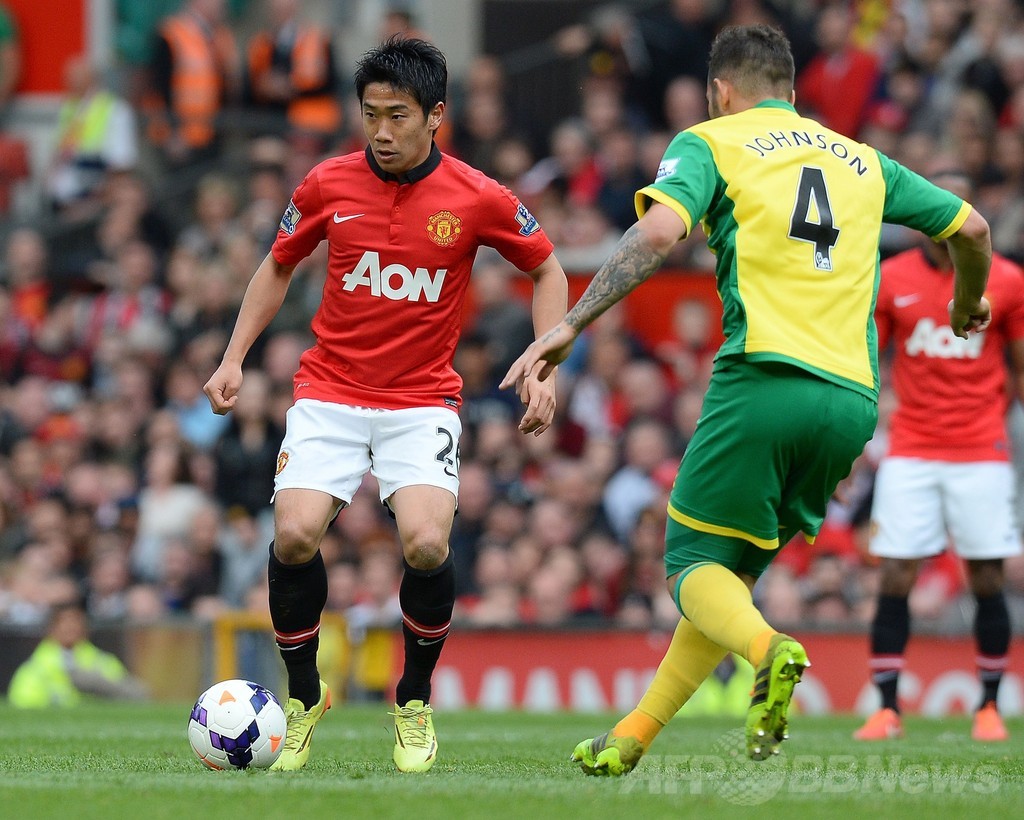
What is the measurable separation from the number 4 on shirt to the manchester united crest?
1.38m

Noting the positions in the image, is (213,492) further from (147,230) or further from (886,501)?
(886,501)

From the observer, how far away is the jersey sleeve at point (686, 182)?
5.53m

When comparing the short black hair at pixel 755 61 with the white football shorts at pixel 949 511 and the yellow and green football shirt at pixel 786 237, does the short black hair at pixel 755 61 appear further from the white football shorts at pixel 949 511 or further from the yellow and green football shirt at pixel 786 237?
the white football shorts at pixel 949 511

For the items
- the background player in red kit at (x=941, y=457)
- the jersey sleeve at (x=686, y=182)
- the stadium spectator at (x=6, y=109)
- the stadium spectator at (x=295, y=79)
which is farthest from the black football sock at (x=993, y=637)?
the stadium spectator at (x=6, y=109)

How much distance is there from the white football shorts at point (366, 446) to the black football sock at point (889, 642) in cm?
318

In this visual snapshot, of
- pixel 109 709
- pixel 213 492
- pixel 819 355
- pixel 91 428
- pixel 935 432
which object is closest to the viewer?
pixel 819 355

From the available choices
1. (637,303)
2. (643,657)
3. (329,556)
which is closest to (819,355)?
(643,657)

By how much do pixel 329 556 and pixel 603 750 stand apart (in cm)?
759

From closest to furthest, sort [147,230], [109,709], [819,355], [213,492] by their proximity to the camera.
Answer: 1. [819,355]
2. [109,709]
3. [213,492]
4. [147,230]

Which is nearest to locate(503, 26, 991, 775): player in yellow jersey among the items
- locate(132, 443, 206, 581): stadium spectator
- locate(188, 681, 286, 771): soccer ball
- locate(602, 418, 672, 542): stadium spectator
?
locate(188, 681, 286, 771): soccer ball

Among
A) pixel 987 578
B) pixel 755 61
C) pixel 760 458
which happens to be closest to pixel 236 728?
pixel 760 458

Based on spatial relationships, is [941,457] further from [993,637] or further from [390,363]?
[390,363]

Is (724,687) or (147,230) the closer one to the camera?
(724,687)

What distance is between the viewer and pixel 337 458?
6.52 m
